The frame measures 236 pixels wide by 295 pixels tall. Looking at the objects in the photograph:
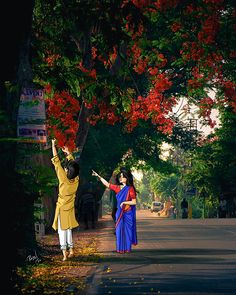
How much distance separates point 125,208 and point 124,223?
0.34 metres

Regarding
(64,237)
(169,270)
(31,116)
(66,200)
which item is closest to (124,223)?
(64,237)

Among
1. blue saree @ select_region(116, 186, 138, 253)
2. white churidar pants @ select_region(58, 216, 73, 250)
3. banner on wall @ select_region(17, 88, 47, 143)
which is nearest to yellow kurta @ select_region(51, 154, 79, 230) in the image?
white churidar pants @ select_region(58, 216, 73, 250)

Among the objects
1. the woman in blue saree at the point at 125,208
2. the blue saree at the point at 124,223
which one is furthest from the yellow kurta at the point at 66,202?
the blue saree at the point at 124,223

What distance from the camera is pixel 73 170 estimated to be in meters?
17.4

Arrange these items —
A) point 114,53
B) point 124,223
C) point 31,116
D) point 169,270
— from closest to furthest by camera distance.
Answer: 1. point 31,116
2. point 169,270
3. point 124,223
4. point 114,53

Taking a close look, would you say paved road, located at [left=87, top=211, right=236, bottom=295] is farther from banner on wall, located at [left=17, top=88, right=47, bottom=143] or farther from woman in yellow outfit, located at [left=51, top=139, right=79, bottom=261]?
banner on wall, located at [left=17, top=88, right=47, bottom=143]

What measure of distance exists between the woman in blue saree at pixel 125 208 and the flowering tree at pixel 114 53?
1773mm

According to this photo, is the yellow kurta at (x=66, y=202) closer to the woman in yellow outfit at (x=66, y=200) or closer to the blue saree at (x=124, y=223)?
the woman in yellow outfit at (x=66, y=200)

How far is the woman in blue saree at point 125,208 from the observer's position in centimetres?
1942

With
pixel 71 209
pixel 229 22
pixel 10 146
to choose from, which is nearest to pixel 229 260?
pixel 71 209

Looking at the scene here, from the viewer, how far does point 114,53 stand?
68.6ft

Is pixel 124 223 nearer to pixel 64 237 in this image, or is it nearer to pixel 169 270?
pixel 64 237

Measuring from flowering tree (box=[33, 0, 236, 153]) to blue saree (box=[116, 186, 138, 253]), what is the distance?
215 cm

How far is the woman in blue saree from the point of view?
1942 cm
